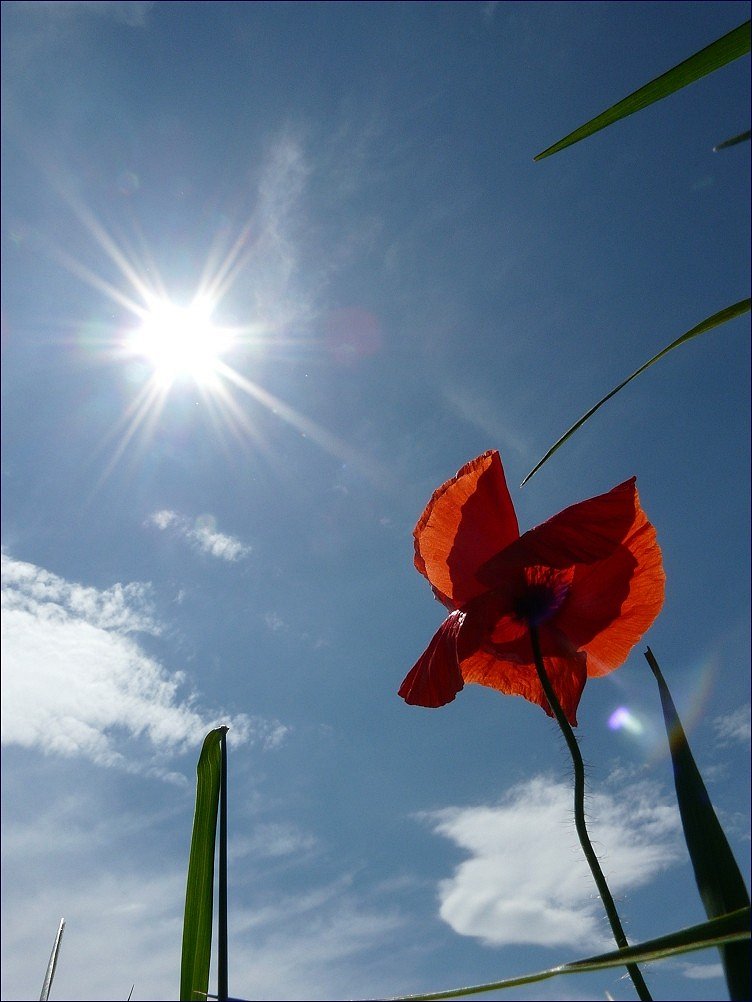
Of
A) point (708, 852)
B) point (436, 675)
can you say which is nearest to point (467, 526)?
point (436, 675)

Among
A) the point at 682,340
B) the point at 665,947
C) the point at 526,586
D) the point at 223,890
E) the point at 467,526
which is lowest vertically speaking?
the point at 665,947

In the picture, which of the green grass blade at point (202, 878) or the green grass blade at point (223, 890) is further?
the green grass blade at point (202, 878)

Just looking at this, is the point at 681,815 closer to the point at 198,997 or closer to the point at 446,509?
the point at 198,997

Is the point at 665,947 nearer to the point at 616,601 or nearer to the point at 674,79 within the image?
the point at 674,79

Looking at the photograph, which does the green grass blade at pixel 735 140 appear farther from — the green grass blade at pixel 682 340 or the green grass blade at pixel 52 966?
the green grass blade at pixel 52 966

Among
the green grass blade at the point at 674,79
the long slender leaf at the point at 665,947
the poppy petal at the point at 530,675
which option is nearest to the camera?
the long slender leaf at the point at 665,947

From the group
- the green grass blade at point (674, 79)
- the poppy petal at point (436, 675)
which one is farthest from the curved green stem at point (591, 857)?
the green grass blade at point (674, 79)

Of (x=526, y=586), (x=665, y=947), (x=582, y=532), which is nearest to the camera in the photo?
(x=665, y=947)
